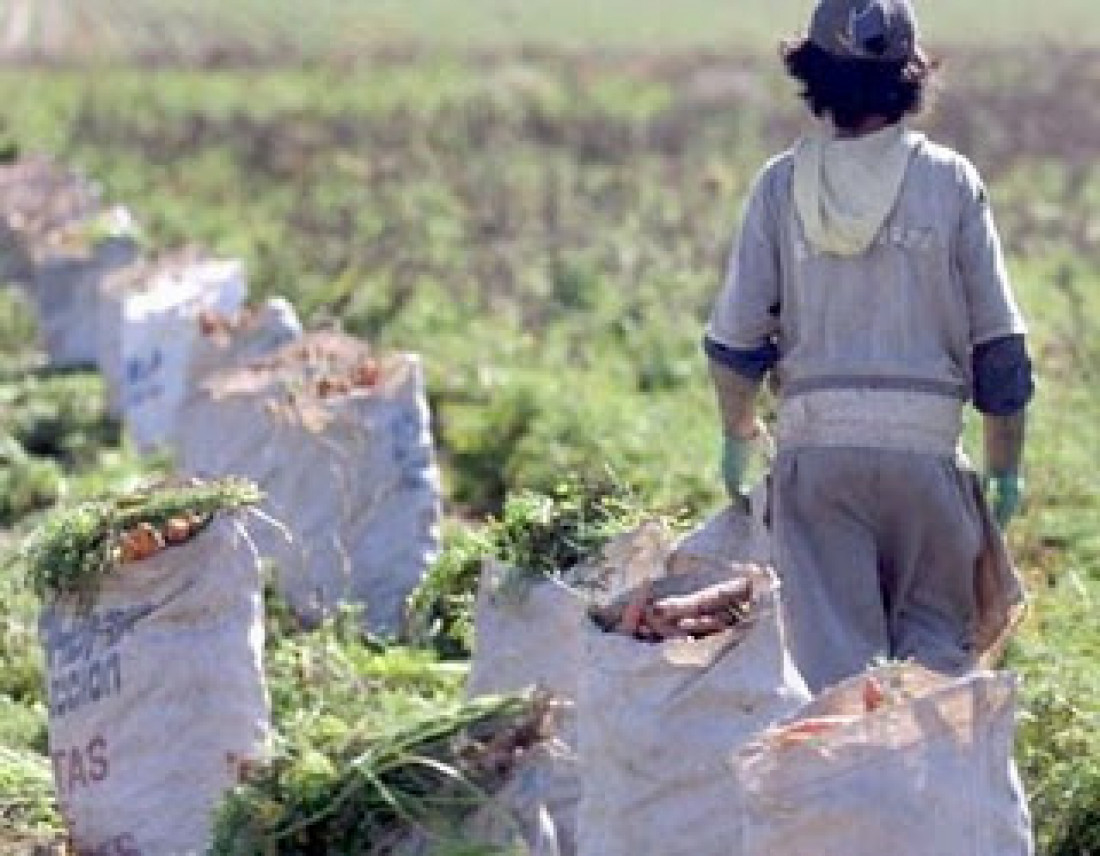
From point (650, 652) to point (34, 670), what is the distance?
3647 mm

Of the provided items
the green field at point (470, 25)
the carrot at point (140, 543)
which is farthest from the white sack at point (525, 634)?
the green field at point (470, 25)

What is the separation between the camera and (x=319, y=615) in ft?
30.7

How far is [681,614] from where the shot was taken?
220 inches

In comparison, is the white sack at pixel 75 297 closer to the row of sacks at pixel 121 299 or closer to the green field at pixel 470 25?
the row of sacks at pixel 121 299

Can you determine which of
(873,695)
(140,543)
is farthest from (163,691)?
(873,695)

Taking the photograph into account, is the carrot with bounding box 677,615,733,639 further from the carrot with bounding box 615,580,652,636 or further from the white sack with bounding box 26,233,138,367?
the white sack with bounding box 26,233,138,367

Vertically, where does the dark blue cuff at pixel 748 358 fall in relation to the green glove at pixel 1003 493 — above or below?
above

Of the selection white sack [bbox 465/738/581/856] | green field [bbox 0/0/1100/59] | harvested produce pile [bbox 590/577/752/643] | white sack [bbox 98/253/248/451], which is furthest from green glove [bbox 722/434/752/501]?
green field [bbox 0/0/1100/59]

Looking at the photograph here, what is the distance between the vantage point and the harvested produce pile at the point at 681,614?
18.2 ft

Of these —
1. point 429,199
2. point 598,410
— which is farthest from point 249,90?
point 598,410

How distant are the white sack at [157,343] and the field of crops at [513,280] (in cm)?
17

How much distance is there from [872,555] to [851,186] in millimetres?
725

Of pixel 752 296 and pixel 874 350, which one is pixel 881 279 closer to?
pixel 874 350

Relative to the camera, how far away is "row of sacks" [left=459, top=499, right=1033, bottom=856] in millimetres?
5031
